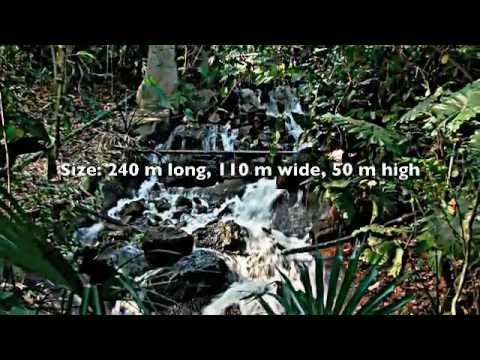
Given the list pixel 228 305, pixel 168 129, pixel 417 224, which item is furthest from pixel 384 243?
pixel 168 129

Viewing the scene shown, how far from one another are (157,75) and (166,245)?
806 mm

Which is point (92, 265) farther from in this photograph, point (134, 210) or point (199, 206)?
point (199, 206)

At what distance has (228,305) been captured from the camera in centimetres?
288

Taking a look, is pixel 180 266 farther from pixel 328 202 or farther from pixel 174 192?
pixel 328 202

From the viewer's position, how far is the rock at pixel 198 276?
2885 mm

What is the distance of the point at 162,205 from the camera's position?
289 cm

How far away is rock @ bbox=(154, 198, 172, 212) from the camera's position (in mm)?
2883

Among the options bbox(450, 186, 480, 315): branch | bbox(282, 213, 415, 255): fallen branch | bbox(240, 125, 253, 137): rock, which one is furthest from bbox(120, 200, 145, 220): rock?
bbox(450, 186, 480, 315): branch

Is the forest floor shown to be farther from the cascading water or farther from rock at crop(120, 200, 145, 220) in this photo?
the cascading water

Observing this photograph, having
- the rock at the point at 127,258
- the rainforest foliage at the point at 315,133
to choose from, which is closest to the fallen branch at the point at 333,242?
the rainforest foliage at the point at 315,133

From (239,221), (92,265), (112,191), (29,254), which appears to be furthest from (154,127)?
(29,254)

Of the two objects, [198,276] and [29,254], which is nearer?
[29,254]

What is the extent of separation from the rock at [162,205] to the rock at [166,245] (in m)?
0.09

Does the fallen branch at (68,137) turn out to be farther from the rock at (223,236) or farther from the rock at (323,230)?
the rock at (323,230)
